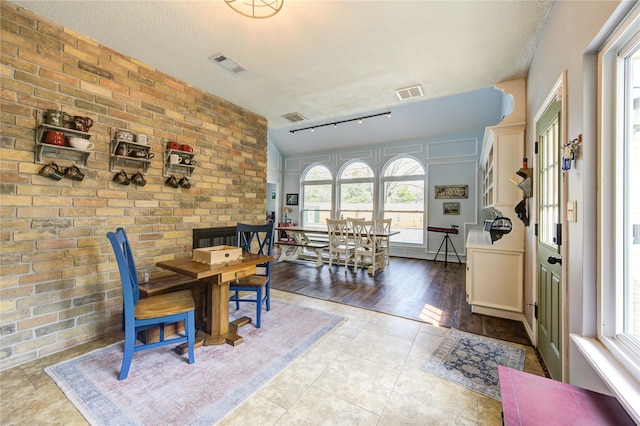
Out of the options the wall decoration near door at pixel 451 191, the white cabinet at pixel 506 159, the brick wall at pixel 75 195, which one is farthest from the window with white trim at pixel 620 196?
the wall decoration near door at pixel 451 191

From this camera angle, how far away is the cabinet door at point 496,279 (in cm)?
281

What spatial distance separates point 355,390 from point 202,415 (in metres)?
0.92

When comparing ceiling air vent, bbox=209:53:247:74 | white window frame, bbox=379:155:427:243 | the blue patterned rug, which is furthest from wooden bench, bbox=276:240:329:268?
ceiling air vent, bbox=209:53:247:74

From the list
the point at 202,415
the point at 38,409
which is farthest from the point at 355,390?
the point at 38,409

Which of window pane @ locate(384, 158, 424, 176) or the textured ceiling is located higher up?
the textured ceiling

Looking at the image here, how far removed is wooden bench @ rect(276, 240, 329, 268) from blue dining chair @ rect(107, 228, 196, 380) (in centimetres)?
329

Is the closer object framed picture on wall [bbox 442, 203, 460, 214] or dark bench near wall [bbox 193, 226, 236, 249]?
dark bench near wall [bbox 193, 226, 236, 249]

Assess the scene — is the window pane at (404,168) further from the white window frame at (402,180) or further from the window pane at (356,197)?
the window pane at (356,197)

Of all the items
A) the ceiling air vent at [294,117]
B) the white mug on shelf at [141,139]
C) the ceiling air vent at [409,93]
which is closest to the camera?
the white mug on shelf at [141,139]

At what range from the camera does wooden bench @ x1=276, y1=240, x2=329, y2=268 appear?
533 cm

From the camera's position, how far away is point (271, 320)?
9.10 feet

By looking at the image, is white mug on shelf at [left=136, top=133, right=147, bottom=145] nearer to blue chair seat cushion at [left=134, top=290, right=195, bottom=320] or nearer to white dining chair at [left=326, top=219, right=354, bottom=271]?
blue chair seat cushion at [left=134, top=290, right=195, bottom=320]

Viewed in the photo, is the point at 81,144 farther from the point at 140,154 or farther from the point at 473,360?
the point at 473,360

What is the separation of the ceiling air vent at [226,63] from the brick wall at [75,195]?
0.64 meters
